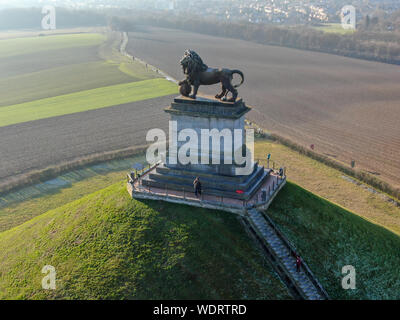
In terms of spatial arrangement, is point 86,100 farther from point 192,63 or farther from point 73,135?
point 192,63

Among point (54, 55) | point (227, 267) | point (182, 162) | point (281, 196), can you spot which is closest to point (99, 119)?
point (182, 162)

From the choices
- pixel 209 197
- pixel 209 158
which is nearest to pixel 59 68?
pixel 209 158

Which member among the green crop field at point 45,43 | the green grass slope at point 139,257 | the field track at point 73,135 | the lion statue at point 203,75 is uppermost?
the green crop field at point 45,43

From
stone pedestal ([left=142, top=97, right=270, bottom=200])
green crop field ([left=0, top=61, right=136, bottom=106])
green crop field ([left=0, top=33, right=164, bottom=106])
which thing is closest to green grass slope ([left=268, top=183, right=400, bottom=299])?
stone pedestal ([left=142, top=97, right=270, bottom=200])

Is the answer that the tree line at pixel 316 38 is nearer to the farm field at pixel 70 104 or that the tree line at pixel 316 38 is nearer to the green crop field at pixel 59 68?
the green crop field at pixel 59 68

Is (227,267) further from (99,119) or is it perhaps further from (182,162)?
(99,119)

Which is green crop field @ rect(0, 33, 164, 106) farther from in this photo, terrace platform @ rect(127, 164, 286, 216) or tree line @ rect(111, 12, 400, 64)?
terrace platform @ rect(127, 164, 286, 216)

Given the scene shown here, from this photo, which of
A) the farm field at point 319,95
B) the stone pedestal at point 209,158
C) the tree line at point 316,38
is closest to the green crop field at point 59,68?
the farm field at point 319,95
